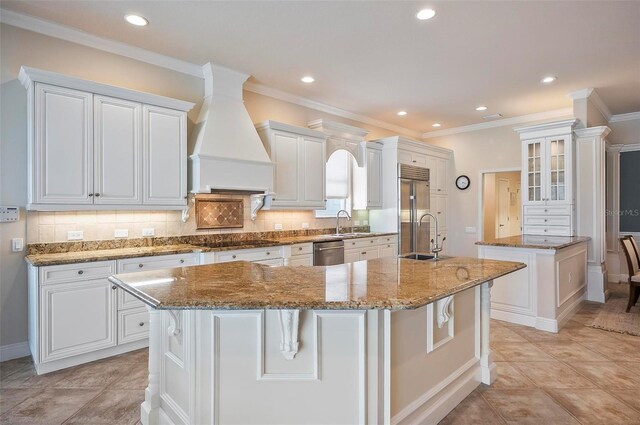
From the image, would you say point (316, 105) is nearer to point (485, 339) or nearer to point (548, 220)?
point (548, 220)

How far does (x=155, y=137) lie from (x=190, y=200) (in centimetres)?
82

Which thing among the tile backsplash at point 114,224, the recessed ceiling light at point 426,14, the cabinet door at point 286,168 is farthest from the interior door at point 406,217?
the recessed ceiling light at point 426,14

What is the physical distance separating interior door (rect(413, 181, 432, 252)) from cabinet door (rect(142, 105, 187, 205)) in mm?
4137

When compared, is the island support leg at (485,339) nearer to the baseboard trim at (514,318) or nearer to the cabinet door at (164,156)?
the baseboard trim at (514,318)

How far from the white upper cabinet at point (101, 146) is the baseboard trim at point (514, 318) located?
3887 millimetres

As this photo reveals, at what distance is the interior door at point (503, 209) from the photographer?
8.19 meters

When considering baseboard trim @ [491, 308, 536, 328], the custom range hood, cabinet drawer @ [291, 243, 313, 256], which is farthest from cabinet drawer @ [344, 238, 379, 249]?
baseboard trim @ [491, 308, 536, 328]

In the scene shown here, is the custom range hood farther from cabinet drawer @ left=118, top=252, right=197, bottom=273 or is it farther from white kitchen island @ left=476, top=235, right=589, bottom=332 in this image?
white kitchen island @ left=476, top=235, right=589, bottom=332

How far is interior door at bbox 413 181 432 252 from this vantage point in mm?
6449

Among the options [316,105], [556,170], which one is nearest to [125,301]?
[316,105]

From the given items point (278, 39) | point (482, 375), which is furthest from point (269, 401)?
point (278, 39)

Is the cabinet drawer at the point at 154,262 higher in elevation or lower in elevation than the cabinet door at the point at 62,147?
lower

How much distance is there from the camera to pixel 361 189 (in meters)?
5.95

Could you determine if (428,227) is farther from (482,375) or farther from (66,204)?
(66,204)
